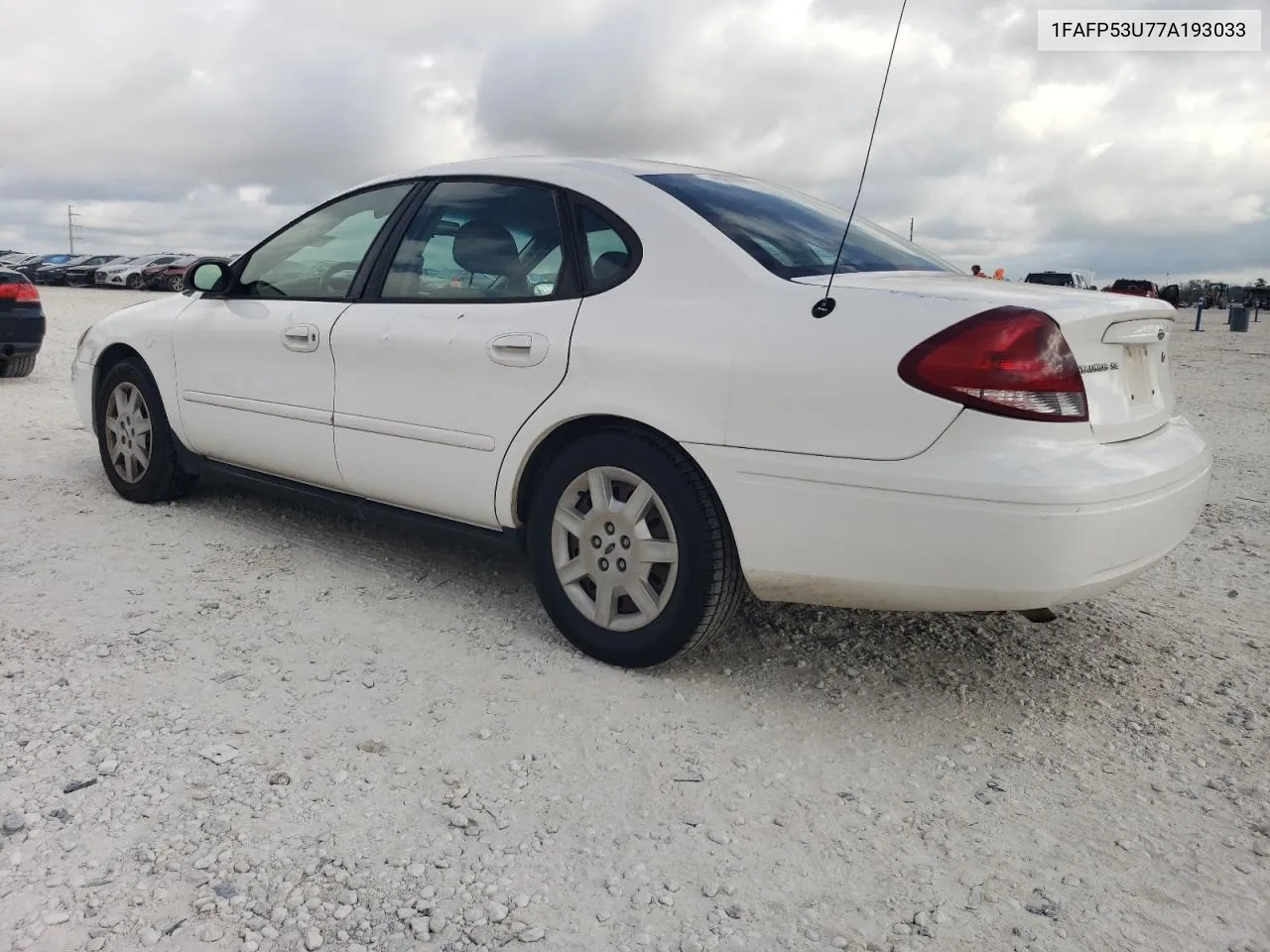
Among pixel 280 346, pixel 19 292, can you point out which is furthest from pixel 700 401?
pixel 19 292

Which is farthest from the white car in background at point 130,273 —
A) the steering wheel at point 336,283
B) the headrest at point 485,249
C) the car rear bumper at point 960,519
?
the car rear bumper at point 960,519

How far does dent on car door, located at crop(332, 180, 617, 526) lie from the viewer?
3268mm

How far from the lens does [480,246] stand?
3.58 m

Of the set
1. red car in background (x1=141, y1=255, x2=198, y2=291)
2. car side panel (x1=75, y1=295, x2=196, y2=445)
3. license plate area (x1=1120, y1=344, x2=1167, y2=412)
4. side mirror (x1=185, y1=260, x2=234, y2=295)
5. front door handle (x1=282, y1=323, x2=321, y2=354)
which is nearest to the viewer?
license plate area (x1=1120, y1=344, x2=1167, y2=412)

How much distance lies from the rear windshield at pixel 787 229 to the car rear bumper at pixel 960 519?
65 centimetres

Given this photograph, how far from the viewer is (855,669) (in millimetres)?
3252

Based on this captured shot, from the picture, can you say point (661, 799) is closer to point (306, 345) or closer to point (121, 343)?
point (306, 345)

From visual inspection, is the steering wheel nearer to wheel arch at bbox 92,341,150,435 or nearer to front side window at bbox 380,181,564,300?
front side window at bbox 380,181,564,300

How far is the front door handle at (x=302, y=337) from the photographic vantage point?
154 inches

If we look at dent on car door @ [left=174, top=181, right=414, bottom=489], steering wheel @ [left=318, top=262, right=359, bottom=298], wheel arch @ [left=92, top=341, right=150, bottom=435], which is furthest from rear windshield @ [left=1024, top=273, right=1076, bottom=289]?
steering wheel @ [left=318, top=262, right=359, bottom=298]

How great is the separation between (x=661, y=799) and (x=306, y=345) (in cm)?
237

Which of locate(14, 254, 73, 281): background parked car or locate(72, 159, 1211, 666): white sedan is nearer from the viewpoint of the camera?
locate(72, 159, 1211, 666): white sedan

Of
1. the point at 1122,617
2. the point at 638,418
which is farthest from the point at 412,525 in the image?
the point at 1122,617

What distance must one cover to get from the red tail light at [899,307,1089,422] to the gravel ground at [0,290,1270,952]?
959 millimetres
